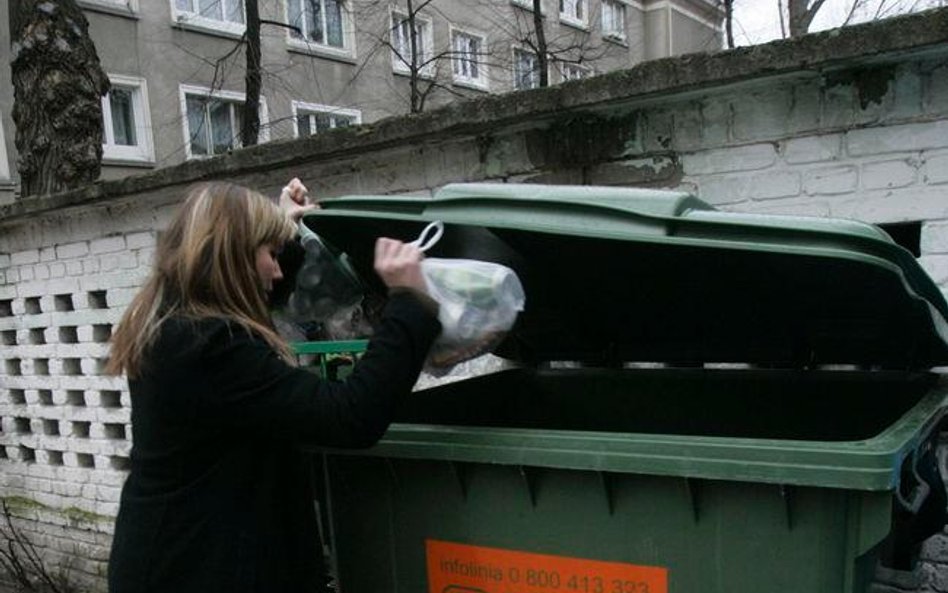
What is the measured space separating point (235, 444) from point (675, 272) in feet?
3.28

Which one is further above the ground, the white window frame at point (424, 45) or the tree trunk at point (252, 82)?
the white window frame at point (424, 45)

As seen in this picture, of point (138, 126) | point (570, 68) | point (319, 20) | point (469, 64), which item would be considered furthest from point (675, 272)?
point (469, 64)

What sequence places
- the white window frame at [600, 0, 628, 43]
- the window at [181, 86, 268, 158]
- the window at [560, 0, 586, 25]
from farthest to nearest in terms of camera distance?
the white window frame at [600, 0, 628, 43], the window at [560, 0, 586, 25], the window at [181, 86, 268, 158]

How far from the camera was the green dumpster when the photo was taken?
127 centimetres

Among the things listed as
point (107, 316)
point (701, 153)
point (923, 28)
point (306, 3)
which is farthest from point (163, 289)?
point (306, 3)

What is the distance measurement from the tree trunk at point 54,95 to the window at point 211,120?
8.53 meters

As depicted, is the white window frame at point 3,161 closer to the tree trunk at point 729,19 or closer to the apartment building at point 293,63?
the apartment building at point 293,63

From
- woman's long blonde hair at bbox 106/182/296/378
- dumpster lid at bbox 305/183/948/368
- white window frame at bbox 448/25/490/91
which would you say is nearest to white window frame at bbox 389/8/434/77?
white window frame at bbox 448/25/490/91

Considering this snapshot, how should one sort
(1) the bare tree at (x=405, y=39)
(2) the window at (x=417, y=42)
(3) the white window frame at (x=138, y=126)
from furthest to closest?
(2) the window at (x=417, y=42) → (1) the bare tree at (x=405, y=39) → (3) the white window frame at (x=138, y=126)

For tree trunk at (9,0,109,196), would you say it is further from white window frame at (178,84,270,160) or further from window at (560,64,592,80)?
window at (560,64,592,80)

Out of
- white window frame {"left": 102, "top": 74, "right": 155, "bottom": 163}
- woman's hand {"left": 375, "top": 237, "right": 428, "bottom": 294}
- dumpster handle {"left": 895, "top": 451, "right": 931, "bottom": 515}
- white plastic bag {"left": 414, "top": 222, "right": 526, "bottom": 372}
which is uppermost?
white window frame {"left": 102, "top": 74, "right": 155, "bottom": 163}

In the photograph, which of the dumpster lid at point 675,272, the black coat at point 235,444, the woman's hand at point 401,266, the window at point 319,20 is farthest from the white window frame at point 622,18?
the black coat at point 235,444

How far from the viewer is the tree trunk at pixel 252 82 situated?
25.7 feet

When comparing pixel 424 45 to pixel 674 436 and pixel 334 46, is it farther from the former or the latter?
pixel 674 436
